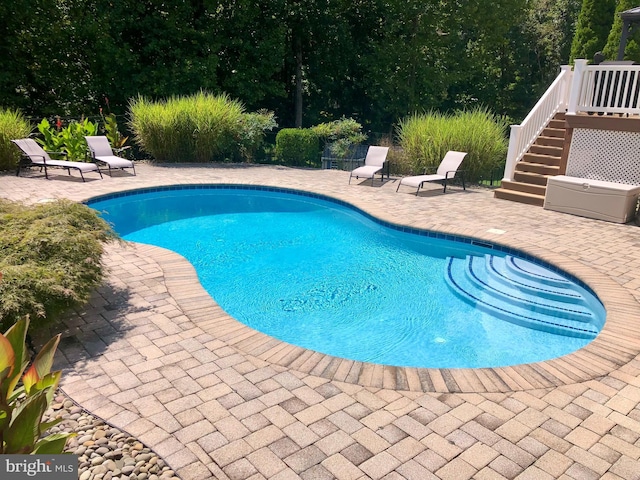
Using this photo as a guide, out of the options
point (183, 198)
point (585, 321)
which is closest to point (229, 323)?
point (585, 321)

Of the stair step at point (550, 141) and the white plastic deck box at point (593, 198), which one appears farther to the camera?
the stair step at point (550, 141)

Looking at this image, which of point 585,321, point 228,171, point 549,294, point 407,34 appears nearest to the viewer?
point 585,321

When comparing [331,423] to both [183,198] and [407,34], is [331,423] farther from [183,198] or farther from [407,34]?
[407,34]

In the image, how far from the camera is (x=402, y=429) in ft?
10.5

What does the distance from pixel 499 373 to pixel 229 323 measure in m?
2.39

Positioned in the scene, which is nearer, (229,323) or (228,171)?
(229,323)

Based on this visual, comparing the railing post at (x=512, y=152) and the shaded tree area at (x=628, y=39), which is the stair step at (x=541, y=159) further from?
the shaded tree area at (x=628, y=39)

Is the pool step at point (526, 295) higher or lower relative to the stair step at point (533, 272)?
lower

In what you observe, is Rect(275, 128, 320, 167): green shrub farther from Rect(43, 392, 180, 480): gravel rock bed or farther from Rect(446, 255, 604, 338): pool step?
Rect(43, 392, 180, 480): gravel rock bed

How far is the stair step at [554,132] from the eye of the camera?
1123 centimetres

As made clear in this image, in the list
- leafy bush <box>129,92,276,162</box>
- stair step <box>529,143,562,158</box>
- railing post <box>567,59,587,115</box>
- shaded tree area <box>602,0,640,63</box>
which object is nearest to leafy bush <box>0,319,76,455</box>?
railing post <box>567,59,587,115</box>

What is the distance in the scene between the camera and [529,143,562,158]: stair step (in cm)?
1076

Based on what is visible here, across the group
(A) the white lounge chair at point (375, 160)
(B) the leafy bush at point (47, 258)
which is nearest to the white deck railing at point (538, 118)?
(A) the white lounge chair at point (375, 160)

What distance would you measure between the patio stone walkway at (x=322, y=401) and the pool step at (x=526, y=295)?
0.40 meters
